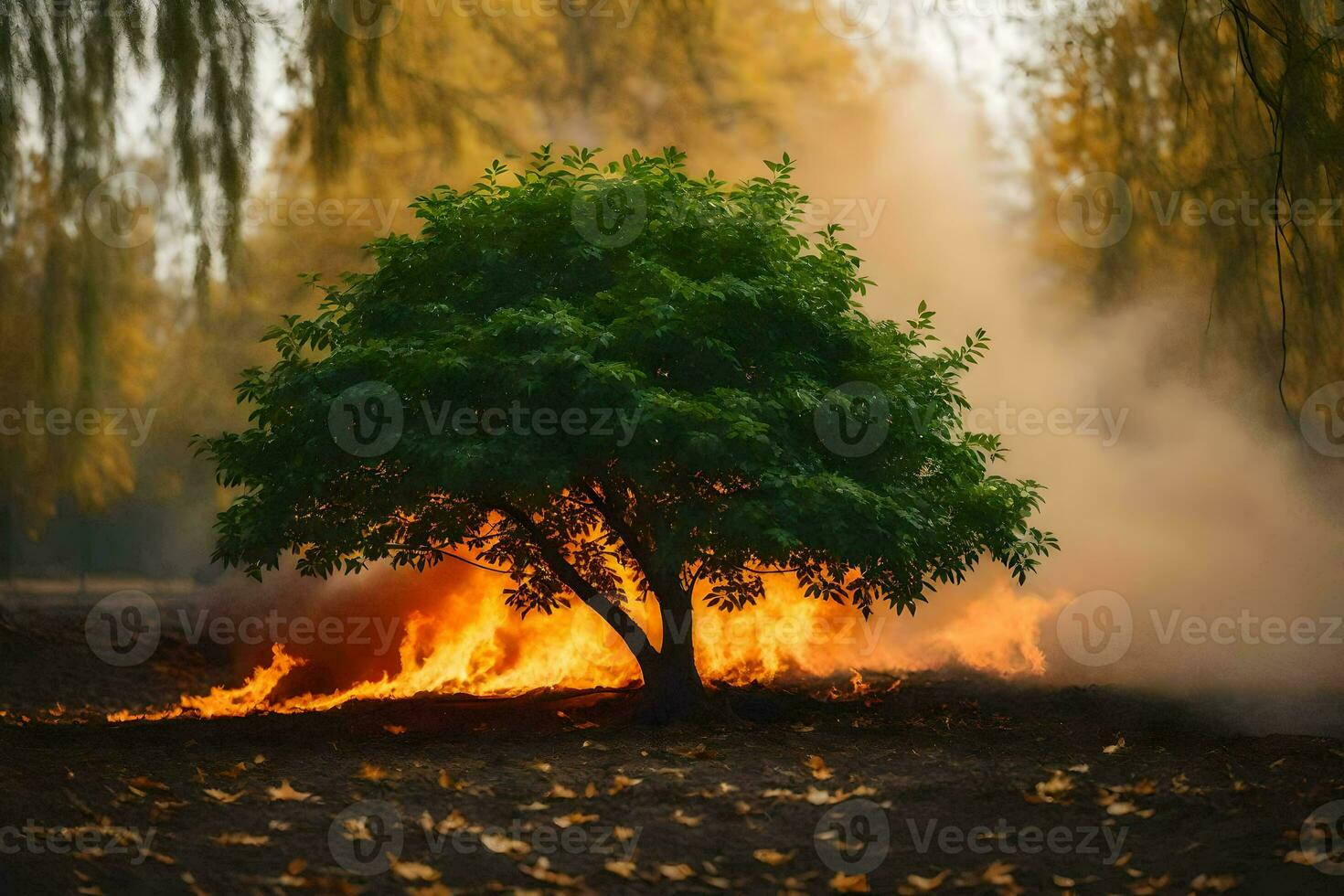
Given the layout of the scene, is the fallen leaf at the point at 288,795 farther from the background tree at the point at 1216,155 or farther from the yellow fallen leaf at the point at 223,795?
the background tree at the point at 1216,155

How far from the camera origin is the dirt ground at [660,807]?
6.53 metres

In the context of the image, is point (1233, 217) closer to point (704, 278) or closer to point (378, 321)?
point (704, 278)

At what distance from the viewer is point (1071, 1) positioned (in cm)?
1653

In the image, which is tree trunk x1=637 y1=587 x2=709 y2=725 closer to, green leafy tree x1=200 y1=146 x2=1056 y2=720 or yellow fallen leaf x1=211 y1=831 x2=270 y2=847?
green leafy tree x1=200 y1=146 x2=1056 y2=720

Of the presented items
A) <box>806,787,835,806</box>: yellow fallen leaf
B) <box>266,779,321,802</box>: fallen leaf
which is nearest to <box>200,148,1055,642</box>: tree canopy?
<box>806,787,835,806</box>: yellow fallen leaf

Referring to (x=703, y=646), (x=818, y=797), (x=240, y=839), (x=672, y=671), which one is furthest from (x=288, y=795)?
(x=703, y=646)

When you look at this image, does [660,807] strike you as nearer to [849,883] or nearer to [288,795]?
[849,883]

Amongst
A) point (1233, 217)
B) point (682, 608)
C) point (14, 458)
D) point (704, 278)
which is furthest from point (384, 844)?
point (1233, 217)

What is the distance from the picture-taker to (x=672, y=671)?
1116cm

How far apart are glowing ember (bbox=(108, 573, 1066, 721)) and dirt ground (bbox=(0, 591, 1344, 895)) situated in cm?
328

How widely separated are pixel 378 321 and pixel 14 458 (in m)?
7.28

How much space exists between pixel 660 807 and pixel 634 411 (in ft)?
9.78

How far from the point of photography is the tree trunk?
1107 cm

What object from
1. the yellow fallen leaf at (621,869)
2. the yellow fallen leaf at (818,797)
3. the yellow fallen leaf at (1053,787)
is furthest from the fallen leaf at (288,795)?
the yellow fallen leaf at (1053,787)
